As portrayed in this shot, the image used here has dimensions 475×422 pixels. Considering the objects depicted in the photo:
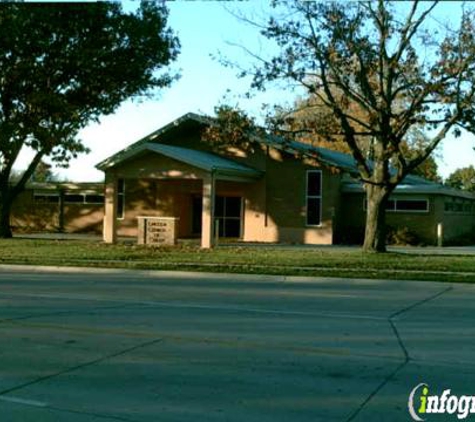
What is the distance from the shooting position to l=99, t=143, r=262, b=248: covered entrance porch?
28375 mm

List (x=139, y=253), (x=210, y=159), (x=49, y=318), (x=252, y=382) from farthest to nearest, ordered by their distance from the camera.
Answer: (x=210, y=159) < (x=139, y=253) < (x=49, y=318) < (x=252, y=382)

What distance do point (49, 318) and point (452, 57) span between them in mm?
15842

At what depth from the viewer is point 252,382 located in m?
7.02

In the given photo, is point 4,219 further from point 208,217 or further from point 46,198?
point 208,217

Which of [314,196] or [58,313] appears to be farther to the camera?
[314,196]

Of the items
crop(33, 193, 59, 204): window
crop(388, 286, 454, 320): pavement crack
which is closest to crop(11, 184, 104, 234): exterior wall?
crop(33, 193, 59, 204): window

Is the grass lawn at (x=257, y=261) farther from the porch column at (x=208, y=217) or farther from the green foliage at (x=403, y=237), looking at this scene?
the green foliage at (x=403, y=237)

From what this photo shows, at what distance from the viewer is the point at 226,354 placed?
27.2 ft

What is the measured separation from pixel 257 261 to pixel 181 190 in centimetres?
1385

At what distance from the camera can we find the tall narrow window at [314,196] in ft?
104

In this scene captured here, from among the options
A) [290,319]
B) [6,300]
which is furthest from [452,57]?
[6,300]

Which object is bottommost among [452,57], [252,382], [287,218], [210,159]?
[252,382]

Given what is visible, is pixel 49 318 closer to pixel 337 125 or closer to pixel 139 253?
pixel 139 253

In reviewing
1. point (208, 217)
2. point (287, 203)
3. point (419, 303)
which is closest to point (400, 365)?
point (419, 303)
